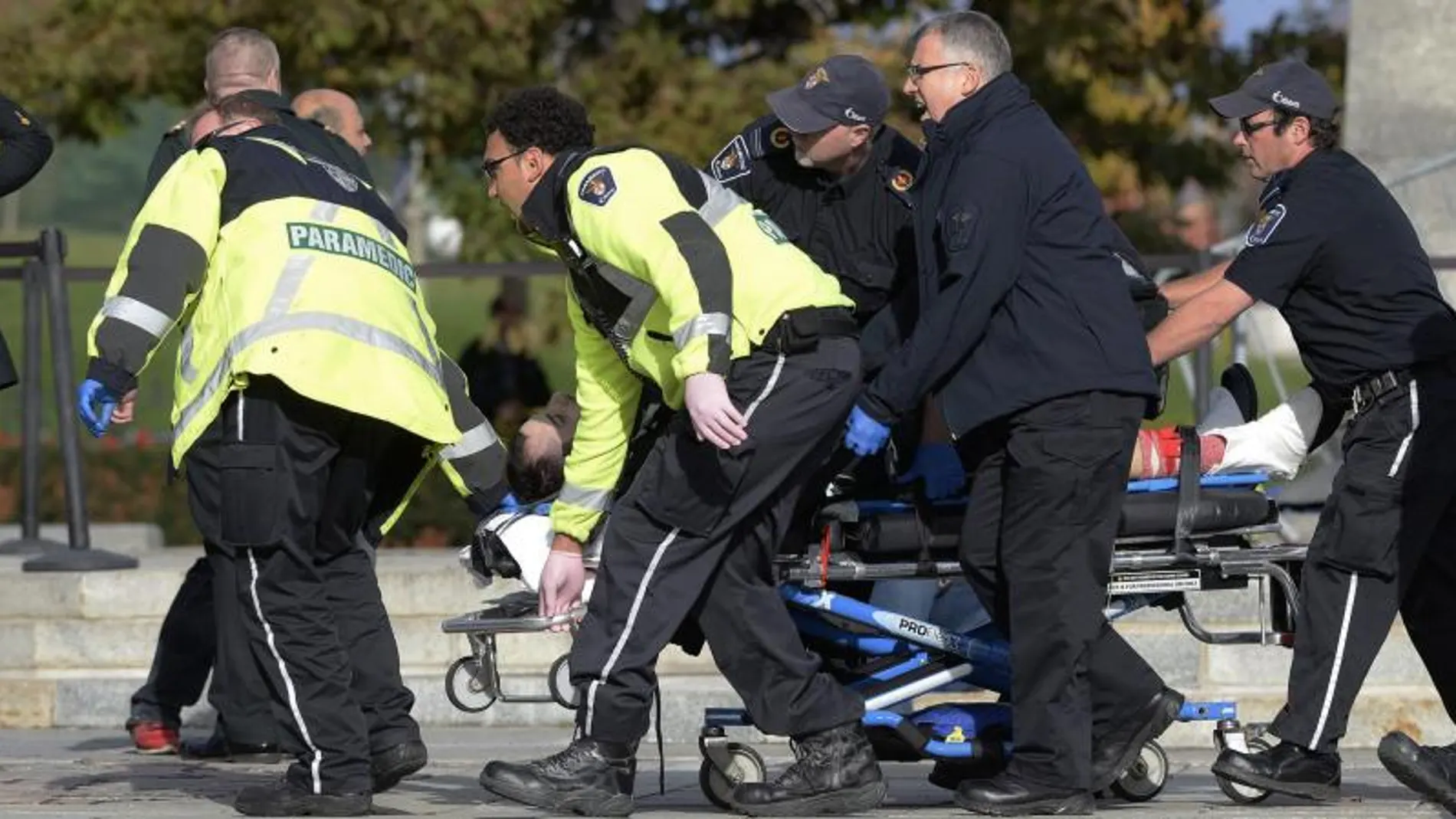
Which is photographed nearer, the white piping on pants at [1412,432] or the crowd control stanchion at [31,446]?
the white piping on pants at [1412,432]

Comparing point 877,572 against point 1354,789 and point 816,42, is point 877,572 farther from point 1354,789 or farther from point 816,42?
point 816,42

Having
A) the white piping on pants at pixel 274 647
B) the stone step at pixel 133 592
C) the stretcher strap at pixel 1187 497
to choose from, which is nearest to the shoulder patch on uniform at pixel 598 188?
the white piping on pants at pixel 274 647

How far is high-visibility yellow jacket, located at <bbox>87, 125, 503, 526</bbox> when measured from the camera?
21.8ft

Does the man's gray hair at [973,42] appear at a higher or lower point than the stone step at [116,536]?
higher

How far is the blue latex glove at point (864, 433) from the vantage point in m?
6.72

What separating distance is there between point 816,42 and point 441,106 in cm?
256

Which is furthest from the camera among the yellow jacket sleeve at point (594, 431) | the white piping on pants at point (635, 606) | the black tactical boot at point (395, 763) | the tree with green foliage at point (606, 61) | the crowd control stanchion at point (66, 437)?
the tree with green foliage at point (606, 61)

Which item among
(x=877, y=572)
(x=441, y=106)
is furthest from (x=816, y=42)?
(x=877, y=572)

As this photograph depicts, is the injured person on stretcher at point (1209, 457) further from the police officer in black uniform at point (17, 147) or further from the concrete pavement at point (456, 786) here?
the police officer in black uniform at point (17, 147)

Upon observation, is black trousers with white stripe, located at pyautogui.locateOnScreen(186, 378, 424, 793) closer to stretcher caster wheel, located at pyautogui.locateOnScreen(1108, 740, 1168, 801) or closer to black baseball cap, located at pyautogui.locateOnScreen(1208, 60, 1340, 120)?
stretcher caster wheel, located at pyautogui.locateOnScreen(1108, 740, 1168, 801)

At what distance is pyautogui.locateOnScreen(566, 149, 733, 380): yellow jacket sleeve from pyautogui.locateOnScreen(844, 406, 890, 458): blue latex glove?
369 millimetres

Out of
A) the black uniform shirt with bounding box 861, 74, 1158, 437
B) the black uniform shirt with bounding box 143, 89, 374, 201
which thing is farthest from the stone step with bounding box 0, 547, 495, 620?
the black uniform shirt with bounding box 861, 74, 1158, 437

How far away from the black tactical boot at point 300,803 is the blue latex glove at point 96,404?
37.7 inches

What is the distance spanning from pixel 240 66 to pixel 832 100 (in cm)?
178
